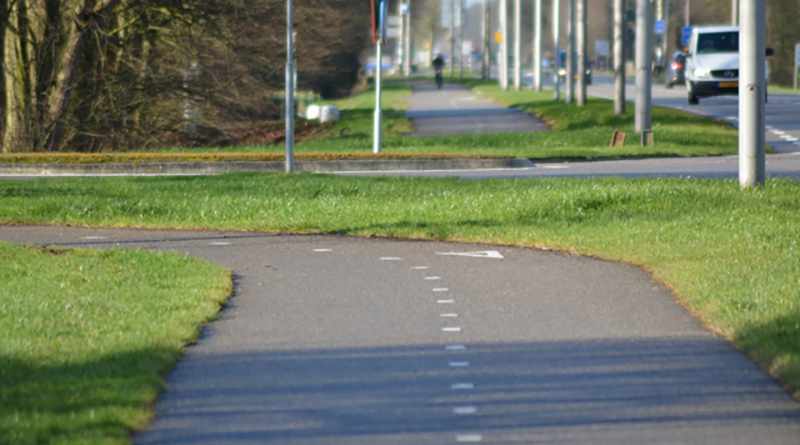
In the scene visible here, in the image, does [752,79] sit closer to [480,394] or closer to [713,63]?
[480,394]

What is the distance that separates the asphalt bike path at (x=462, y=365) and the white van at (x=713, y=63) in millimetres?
35887

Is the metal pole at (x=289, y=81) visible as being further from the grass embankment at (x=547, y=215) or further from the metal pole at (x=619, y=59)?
the metal pole at (x=619, y=59)

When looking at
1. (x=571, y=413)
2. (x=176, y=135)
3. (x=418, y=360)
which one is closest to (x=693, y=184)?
(x=418, y=360)

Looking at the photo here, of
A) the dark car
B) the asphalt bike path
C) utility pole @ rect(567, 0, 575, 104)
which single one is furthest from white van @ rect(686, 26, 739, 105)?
the asphalt bike path

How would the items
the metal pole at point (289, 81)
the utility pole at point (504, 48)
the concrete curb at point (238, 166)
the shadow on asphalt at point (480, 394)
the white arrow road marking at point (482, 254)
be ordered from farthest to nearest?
the utility pole at point (504, 48), the concrete curb at point (238, 166), the metal pole at point (289, 81), the white arrow road marking at point (482, 254), the shadow on asphalt at point (480, 394)

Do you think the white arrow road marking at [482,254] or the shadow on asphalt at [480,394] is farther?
the white arrow road marking at [482,254]

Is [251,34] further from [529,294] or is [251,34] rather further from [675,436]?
[675,436]

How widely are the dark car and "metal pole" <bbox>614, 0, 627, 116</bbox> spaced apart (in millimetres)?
31757

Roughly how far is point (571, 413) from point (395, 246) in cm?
855

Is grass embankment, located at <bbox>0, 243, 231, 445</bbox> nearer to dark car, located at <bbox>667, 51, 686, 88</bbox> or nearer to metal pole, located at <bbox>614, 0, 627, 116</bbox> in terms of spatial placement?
metal pole, located at <bbox>614, 0, 627, 116</bbox>

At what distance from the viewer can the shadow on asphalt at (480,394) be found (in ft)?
27.3

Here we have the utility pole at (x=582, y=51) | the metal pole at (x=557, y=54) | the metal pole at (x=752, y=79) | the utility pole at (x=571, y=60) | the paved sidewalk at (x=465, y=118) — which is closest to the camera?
the metal pole at (x=752, y=79)

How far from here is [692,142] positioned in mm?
34906

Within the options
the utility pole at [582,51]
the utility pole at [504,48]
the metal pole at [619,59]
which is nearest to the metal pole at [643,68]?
the metal pole at [619,59]
